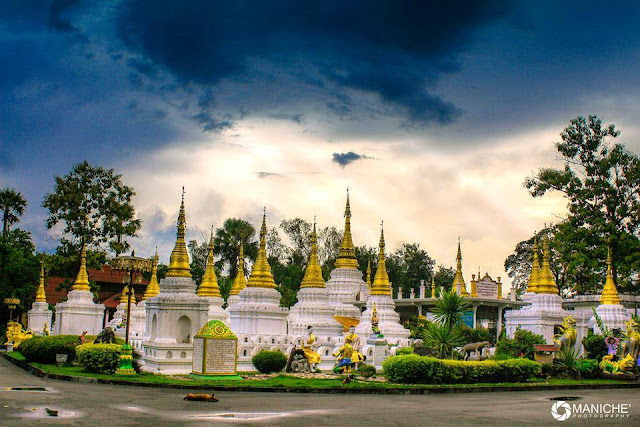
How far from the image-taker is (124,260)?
130 feet

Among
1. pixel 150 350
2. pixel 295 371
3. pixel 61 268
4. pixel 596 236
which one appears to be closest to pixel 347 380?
pixel 295 371

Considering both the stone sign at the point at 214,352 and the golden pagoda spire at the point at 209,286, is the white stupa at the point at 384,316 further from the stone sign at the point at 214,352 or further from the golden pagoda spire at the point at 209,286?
the stone sign at the point at 214,352

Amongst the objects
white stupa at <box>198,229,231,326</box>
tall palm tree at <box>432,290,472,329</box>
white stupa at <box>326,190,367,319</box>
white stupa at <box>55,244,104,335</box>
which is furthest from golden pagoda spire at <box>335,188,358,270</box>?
tall palm tree at <box>432,290,472,329</box>

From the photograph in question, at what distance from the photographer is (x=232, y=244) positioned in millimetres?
69500

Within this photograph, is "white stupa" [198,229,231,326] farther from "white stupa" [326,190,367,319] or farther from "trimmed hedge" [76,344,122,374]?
"trimmed hedge" [76,344,122,374]

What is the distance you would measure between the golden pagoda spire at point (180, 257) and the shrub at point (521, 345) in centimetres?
1306

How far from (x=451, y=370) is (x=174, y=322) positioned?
423 inches

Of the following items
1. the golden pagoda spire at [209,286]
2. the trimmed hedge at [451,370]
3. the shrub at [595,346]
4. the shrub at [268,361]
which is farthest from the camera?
the golden pagoda spire at [209,286]

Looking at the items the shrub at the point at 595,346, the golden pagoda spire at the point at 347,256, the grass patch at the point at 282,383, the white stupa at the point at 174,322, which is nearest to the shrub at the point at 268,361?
the grass patch at the point at 282,383

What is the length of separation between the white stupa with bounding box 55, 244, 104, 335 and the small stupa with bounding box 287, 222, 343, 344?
1169cm

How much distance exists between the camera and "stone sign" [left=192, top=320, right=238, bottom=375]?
2352 cm

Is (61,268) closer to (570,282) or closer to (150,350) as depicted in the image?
(150,350)

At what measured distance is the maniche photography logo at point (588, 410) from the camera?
53.4ft

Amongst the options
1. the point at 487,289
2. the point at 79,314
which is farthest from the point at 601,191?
the point at 79,314
